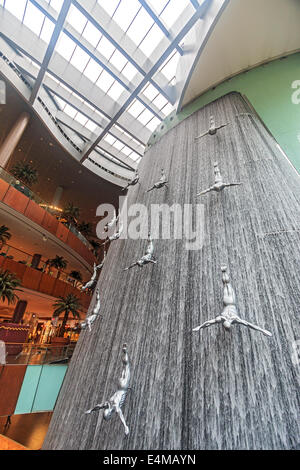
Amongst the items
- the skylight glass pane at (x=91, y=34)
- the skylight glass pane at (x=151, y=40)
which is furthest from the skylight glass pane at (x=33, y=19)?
the skylight glass pane at (x=151, y=40)

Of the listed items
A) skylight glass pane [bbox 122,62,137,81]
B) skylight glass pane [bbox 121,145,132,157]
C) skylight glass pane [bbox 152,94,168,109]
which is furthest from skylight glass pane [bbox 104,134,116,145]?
skylight glass pane [bbox 122,62,137,81]

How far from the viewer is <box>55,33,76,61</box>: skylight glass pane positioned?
648 cm

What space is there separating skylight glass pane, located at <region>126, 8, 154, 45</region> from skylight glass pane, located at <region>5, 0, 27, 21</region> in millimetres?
2912

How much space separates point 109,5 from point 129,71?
1.60 metres

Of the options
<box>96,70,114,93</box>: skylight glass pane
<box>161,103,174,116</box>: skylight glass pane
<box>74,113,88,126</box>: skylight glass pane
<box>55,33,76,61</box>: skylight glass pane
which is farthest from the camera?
<box>74,113,88,126</box>: skylight glass pane

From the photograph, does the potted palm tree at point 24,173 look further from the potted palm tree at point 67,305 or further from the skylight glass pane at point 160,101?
the skylight glass pane at point 160,101

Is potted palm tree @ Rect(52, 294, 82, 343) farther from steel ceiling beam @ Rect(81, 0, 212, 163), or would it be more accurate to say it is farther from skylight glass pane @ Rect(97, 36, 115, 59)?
skylight glass pane @ Rect(97, 36, 115, 59)

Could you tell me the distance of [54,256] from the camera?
11.8 metres

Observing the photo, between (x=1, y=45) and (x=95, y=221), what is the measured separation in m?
11.0

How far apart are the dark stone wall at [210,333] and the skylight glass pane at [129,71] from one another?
18.6 ft

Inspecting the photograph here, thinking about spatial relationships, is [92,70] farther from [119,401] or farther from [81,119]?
[119,401]

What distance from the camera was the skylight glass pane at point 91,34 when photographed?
19.7 feet

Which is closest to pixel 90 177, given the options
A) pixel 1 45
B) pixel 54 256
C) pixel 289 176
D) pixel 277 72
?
pixel 54 256

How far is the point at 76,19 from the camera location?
587cm
